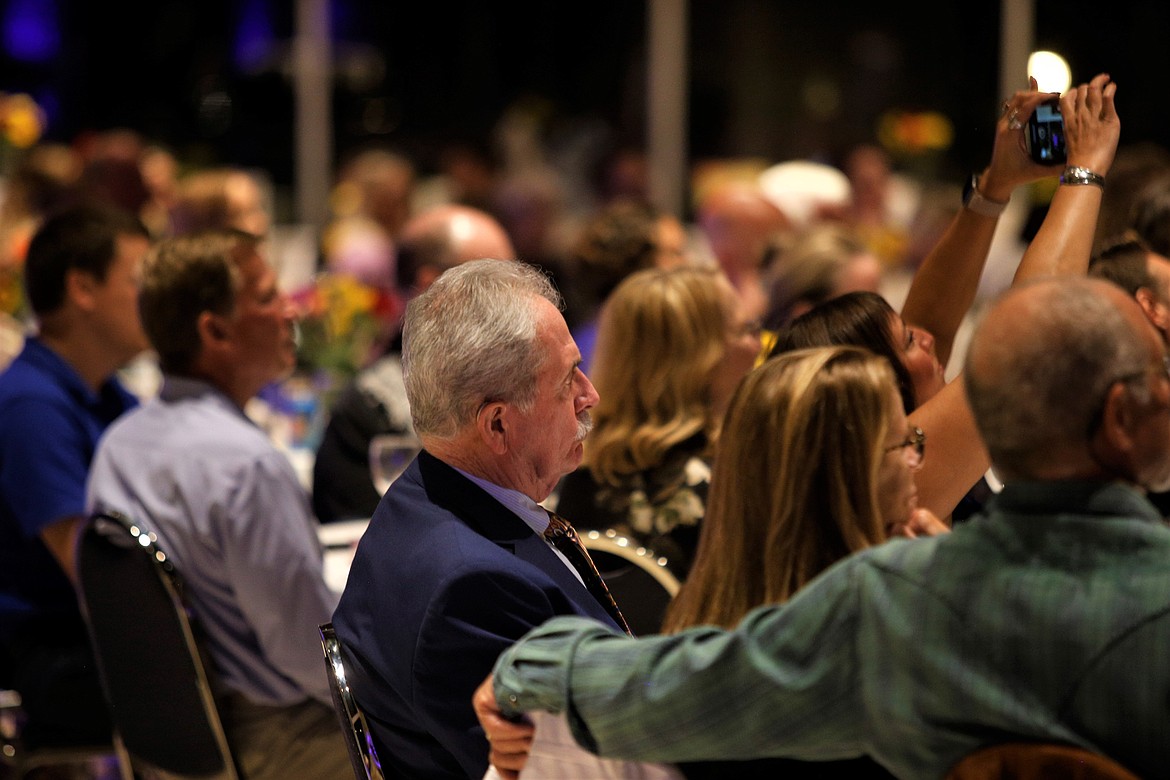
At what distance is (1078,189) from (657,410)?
43.6 inches

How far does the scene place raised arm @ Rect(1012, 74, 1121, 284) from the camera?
82.6 inches

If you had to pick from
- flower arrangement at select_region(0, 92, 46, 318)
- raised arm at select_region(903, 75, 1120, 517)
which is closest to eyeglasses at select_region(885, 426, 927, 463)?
raised arm at select_region(903, 75, 1120, 517)

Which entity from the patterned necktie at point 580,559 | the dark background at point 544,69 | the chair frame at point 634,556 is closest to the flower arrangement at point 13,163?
the dark background at point 544,69

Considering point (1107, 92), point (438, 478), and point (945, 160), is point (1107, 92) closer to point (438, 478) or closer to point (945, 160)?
point (438, 478)

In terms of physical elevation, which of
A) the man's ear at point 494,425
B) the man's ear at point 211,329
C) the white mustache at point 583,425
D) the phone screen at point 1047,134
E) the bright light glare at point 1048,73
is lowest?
the man's ear at point 211,329

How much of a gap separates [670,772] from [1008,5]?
7083mm

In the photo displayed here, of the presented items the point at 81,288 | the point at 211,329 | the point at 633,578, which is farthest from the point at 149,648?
the point at 81,288

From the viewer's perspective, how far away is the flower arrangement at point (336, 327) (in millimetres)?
4707

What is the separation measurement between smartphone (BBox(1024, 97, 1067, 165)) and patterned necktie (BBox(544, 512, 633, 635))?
0.95 m

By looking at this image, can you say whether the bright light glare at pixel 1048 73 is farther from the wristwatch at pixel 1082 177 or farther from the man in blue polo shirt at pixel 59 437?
the man in blue polo shirt at pixel 59 437

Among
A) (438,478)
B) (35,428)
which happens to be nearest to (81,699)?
(35,428)

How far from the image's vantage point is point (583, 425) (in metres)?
2.00

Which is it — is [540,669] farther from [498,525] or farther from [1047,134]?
[1047,134]

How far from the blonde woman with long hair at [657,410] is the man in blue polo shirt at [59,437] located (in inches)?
42.0
